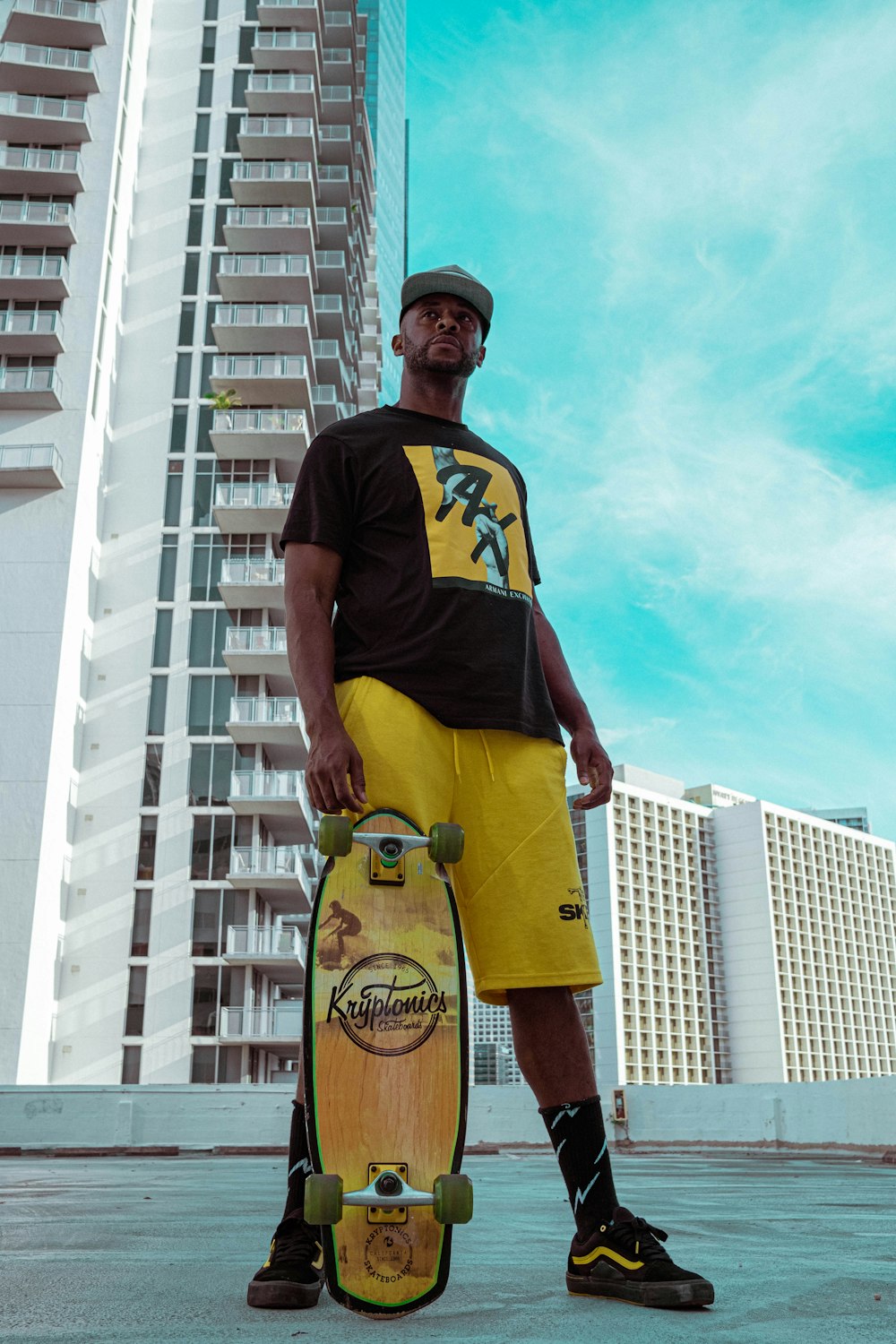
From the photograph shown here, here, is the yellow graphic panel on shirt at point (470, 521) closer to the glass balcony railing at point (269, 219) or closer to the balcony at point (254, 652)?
the balcony at point (254, 652)

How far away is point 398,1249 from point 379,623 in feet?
3.83

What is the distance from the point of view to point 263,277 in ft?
110

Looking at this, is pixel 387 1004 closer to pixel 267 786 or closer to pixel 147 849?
pixel 267 786

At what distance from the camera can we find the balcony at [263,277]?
33500 millimetres

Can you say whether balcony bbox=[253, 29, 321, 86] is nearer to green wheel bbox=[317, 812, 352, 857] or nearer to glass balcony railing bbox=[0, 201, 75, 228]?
glass balcony railing bbox=[0, 201, 75, 228]

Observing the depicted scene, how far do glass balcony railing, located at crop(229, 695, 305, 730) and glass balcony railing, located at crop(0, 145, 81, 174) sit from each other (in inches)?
639

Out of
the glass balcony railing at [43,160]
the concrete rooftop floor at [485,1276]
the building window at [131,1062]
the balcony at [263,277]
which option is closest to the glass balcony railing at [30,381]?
the glass balcony railing at [43,160]

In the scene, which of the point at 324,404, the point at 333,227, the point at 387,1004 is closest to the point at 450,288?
the point at 387,1004

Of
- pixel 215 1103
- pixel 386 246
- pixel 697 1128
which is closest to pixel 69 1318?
pixel 697 1128

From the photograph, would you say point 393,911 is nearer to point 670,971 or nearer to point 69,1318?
point 69,1318

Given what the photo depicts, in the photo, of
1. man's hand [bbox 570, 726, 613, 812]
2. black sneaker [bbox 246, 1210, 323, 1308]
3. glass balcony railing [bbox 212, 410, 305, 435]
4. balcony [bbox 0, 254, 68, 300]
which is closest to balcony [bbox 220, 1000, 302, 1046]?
glass balcony railing [bbox 212, 410, 305, 435]

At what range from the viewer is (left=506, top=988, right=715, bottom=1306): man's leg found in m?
1.80

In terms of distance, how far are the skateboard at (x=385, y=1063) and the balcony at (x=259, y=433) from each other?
102 feet

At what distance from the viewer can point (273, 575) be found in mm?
30500
